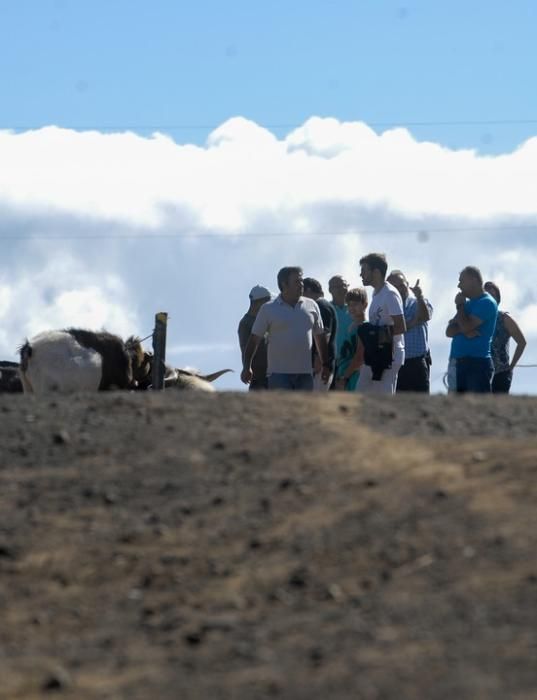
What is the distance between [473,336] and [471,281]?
0.49 meters

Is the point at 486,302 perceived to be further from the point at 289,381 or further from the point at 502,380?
the point at 502,380

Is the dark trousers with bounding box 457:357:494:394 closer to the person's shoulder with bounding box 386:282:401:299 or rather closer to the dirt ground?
the person's shoulder with bounding box 386:282:401:299

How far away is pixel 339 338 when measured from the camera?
1512 cm

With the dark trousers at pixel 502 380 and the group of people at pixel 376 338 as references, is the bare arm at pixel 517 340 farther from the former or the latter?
the group of people at pixel 376 338

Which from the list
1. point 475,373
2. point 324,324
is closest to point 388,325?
point 475,373

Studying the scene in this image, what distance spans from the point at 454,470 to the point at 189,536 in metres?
1.47

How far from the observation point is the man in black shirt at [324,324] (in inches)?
560

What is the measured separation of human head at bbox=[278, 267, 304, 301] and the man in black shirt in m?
0.75

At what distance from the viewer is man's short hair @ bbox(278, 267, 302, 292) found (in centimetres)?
1362

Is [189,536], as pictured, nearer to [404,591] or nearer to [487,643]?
[404,591]

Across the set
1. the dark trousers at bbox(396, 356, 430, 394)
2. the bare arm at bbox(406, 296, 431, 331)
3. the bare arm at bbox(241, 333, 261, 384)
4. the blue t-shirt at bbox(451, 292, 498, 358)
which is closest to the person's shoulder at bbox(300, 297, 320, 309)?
the bare arm at bbox(241, 333, 261, 384)

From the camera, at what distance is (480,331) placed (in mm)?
13562

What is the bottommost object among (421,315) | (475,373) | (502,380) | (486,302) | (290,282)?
(502,380)

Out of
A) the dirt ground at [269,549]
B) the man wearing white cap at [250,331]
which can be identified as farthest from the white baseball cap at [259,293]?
the dirt ground at [269,549]
